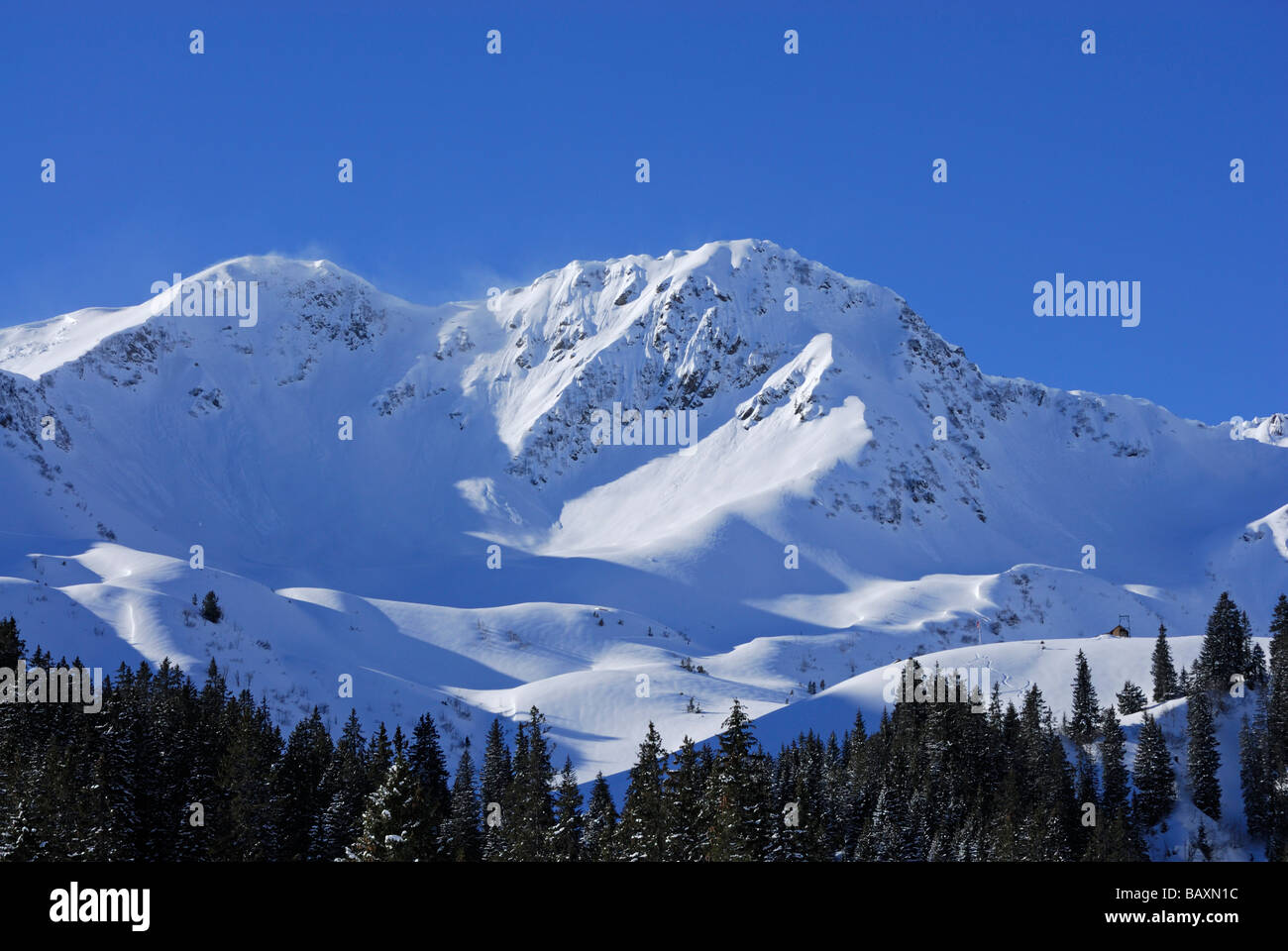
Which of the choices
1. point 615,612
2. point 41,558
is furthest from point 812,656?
point 41,558

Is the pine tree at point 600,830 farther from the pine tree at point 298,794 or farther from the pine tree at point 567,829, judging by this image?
the pine tree at point 298,794

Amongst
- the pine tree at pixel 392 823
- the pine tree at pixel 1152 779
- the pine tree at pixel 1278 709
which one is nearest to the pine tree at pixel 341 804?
the pine tree at pixel 392 823

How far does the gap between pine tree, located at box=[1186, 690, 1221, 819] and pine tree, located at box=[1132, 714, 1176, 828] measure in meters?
1.48

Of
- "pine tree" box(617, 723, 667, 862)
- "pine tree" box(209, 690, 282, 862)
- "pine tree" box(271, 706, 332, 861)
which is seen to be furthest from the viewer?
"pine tree" box(271, 706, 332, 861)

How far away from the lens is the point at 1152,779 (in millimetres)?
75125

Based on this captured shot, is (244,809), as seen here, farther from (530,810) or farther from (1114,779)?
(1114,779)

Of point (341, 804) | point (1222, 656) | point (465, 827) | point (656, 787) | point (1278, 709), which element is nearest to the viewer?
point (656, 787)

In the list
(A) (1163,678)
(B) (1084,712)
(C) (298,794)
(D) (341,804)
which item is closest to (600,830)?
(D) (341,804)

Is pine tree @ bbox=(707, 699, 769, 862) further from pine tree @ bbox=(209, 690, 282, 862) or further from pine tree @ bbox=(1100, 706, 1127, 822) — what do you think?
pine tree @ bbox=(1100, 706, 1127, 822)

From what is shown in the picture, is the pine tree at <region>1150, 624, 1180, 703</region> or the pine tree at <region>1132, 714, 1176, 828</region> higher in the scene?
the pine tree at <region>1150, 624, 1180, 703</region>

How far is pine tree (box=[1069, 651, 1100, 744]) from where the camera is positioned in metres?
84.1

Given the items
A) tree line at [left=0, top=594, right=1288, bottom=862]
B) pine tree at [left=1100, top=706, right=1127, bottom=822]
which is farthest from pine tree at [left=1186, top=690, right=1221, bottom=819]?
pine tree at [left=1100, top=706, right=1127, bottom=822]

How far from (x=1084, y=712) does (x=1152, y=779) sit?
36.3 feet
